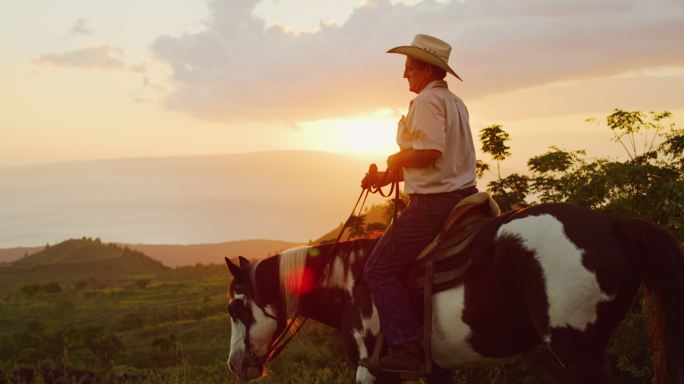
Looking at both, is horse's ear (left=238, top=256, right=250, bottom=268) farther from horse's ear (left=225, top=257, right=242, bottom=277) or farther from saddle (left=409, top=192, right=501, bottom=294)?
saddle (left=409, top=192, right=501, bottom=294)

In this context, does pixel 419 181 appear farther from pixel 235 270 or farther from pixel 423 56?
pixel 235 270

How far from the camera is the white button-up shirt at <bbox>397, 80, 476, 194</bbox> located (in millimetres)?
4879

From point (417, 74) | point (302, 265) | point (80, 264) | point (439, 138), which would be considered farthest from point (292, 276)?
point (80, 264)

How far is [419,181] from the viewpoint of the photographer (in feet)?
16.7

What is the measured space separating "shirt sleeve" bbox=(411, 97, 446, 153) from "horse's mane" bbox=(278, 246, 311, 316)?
167 cm

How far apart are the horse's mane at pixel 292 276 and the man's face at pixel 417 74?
1785 mm

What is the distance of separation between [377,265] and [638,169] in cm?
682

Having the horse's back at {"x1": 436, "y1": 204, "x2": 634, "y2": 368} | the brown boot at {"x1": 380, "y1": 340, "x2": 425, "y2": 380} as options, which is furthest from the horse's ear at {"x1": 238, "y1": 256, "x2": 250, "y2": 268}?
the horse's back at {"x1": 436, "y1": 204, "x2": 634, "y2": 368}

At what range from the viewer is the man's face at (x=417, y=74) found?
516cm

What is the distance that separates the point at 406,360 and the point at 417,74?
221 centimetres

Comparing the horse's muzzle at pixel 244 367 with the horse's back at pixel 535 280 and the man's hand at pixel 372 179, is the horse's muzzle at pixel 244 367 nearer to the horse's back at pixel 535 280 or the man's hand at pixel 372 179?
the man's hand at pixel 372 179

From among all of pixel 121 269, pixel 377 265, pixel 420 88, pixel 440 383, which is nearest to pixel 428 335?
pixel 377 265

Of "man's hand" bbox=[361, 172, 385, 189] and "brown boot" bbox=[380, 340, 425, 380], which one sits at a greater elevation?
"man's hand" bbox=[361, 172, 385, 189]

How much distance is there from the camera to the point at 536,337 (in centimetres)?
453
